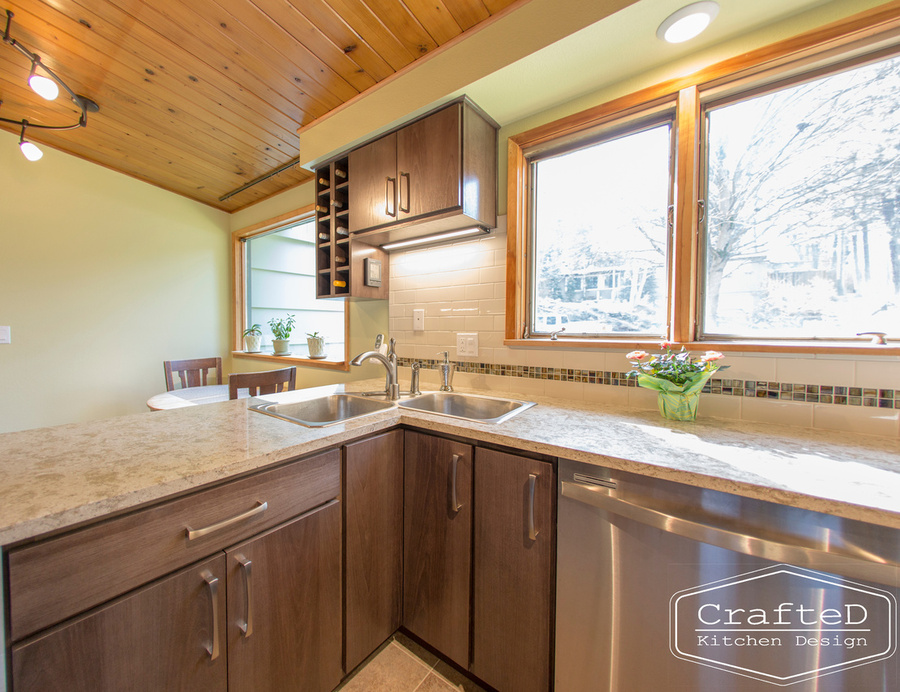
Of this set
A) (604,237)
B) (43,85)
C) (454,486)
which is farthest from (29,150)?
(604,237)

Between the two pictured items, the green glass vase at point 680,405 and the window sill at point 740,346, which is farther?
the green glass vase at point 680,405

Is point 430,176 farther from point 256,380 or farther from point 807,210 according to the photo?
point 256,380

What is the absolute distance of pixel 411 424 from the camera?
1.25 metres

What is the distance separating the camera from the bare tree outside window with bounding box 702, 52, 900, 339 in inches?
42.3

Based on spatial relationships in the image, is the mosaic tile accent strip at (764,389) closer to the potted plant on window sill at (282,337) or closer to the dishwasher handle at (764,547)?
the dishwasher handle at (764,547)

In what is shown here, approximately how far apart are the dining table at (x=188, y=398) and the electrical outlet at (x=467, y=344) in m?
1.24

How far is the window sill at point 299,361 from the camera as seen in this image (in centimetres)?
252

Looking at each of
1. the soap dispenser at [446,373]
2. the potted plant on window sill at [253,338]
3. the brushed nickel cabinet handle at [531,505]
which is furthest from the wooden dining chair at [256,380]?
the brushed nickel cabinet handle at [531,505]

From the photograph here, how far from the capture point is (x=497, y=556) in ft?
3.52

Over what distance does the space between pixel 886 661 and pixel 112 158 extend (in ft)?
14.8

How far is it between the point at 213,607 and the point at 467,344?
1.38 m

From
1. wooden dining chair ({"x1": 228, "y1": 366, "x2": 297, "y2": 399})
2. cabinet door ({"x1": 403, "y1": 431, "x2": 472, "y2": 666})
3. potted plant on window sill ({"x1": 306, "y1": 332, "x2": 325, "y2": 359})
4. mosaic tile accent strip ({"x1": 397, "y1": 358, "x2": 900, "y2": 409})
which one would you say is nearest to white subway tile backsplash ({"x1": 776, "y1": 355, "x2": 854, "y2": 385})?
mosaic tile accent strip ({"x1": 397, "y1": 358, "x2": 900, "y2": 409})

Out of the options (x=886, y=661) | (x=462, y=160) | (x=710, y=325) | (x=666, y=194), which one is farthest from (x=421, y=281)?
(x=886, y=661)

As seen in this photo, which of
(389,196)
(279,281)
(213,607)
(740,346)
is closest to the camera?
(213,607)
